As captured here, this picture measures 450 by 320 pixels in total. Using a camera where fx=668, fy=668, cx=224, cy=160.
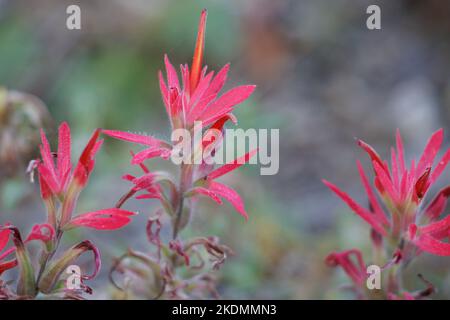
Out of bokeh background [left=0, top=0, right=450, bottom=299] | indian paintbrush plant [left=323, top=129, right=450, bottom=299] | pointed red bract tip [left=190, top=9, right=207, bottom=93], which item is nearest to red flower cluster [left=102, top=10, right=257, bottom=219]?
pointed red bract tip [left=190, top=9, right=207, bottom=93]

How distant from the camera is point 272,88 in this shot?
171cm

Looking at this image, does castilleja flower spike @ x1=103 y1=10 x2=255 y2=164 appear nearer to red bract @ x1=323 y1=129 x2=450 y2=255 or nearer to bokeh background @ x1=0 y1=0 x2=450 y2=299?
red bract @ x1=323 y1=129 x2=450 y2=255

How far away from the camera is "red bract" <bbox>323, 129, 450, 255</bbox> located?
70 cm

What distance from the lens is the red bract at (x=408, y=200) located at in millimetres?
699

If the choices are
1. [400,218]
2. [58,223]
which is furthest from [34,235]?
[400,218]

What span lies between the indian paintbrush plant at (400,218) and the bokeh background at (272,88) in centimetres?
38

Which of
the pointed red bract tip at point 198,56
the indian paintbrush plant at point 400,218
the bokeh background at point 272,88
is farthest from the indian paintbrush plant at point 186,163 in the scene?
the bokeh background at point 272,88

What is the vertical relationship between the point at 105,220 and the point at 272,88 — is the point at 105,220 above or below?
below

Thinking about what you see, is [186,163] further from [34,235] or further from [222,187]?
[34,235]

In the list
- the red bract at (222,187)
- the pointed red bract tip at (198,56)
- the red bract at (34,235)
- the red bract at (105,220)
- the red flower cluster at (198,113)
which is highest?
the pointed red bract tip at (198,56)

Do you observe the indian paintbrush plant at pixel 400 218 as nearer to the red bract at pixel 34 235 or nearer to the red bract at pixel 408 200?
the red bract at pixel 408 200

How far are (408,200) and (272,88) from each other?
3.33 feet

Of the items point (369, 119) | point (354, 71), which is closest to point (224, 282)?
point (369, 119)

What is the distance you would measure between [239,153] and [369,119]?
59 cm
